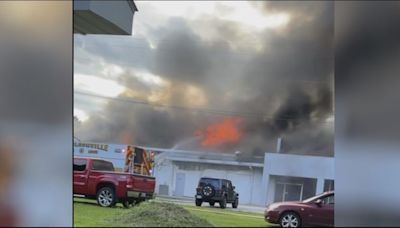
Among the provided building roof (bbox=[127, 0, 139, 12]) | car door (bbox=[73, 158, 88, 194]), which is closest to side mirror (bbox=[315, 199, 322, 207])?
car door (bbox=[73, 158, 88, 194])

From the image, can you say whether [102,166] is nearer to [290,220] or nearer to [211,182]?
[211,182]

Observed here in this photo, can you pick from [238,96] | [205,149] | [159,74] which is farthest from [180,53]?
[205,149]

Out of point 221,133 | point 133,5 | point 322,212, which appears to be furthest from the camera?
point 133,5

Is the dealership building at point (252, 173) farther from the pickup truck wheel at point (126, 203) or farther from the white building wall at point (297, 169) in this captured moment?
the pickup truck wheel at point (126, 203)

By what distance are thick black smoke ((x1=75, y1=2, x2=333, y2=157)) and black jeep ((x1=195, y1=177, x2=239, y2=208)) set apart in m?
0.13

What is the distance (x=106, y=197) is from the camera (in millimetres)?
1609

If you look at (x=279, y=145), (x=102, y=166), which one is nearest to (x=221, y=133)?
(x=279, y=145)

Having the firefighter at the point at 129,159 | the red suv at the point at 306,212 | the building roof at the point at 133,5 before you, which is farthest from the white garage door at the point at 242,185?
the building roof at the point at 133,5

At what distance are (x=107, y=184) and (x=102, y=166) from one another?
0.08 m

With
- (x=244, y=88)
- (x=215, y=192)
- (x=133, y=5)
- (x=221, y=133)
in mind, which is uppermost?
(x=133, y=5)

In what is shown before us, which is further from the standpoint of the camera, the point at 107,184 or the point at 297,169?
the point at 107,184

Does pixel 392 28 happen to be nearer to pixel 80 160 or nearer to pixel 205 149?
pixel 205 149

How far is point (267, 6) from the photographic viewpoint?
1531mm

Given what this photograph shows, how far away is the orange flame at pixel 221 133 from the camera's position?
1.53 m
